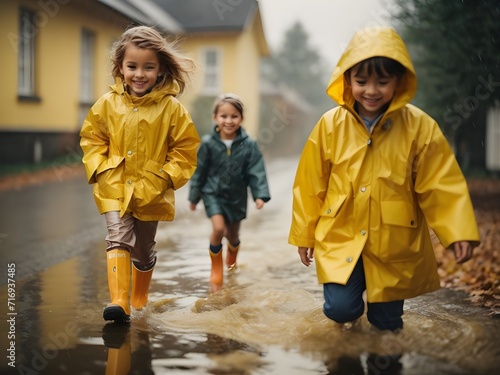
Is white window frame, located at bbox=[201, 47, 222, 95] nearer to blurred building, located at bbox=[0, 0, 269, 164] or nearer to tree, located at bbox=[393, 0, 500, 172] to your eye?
blurred building, located at bbox=[0, 0, 269, 164]

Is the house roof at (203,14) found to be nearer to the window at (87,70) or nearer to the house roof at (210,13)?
the house roof at (210,13)

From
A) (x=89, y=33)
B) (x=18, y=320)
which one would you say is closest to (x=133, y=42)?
(x=18, y=320)

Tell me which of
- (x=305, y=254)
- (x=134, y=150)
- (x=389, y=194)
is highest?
(x=134, y=150)

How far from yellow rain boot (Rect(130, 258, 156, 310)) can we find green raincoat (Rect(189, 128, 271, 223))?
139 centimetres

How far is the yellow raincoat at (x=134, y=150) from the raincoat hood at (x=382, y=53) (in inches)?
50.9

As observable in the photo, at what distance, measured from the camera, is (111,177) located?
15.3ft

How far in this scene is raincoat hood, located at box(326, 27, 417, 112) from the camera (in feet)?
12.7

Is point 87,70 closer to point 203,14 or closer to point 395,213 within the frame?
point 203,14

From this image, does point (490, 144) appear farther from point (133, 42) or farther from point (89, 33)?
point (133, 42)

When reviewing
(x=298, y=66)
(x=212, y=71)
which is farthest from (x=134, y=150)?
(x=298, y=66)

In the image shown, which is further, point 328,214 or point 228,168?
point 228,168

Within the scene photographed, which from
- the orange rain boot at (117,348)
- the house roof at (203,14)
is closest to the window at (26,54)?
the house roof at (203,14)

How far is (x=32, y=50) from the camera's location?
18.1 meters

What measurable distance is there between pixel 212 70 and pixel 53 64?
12405 millimetres
